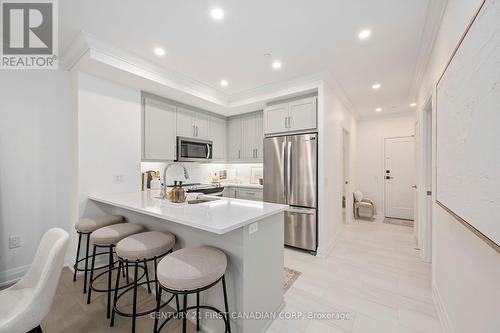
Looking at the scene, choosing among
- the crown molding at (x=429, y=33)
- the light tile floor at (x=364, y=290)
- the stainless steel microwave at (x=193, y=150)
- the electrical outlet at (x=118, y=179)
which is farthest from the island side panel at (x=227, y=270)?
the crown molding at (x=429, y=33)

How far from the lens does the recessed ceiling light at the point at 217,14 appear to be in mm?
1803

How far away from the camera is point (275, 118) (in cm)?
357

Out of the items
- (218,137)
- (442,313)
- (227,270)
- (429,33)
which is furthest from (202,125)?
(442,313)

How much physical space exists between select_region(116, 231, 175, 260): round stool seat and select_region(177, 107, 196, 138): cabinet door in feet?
7.60

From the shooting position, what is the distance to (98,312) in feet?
6.03

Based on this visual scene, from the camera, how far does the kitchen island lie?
4.76 feet

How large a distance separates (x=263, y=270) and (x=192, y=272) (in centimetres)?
65

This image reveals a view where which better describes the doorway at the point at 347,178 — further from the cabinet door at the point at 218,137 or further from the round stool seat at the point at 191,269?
the round stool seat at the point at 191,269

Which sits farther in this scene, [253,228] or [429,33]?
[429,33]

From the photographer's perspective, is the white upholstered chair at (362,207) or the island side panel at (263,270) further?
the white upholstered chair at (362,207)

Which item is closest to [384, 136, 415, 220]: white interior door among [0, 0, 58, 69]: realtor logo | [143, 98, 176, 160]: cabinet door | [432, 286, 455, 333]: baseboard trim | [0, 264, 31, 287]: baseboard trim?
[432, 286, 455, 333]: baseboard trim

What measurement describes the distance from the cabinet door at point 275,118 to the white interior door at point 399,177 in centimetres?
343

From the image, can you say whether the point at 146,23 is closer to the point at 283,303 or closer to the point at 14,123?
the point at 14,123

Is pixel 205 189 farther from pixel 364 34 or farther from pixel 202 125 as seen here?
pixel 364 34
